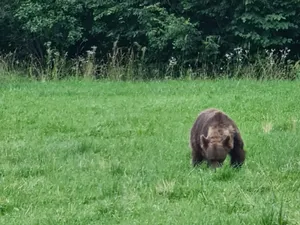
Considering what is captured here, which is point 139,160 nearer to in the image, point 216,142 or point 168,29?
point 216,142

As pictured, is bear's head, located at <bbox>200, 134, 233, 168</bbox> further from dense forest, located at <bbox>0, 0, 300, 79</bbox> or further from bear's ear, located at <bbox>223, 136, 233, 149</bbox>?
dense forest, located at <bbox>0, 0, 300, 79</bbox>

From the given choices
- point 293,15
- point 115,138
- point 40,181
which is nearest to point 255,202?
point 40,181

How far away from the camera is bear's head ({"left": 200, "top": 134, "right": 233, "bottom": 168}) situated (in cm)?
655

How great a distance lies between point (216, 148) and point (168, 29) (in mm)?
14030

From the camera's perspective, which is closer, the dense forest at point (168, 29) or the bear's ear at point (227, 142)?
the bear's ear at point (227, 142)

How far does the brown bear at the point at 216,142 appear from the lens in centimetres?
657

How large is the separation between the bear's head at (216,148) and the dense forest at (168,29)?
494 inches

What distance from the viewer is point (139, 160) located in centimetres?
724

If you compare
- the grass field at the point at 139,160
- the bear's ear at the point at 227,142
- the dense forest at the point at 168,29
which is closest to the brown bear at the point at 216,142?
the bear's ear at the point at 227,142

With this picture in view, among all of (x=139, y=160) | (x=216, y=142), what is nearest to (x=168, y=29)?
(x=139, y=160)

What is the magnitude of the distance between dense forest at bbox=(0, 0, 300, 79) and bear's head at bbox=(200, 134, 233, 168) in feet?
41.1

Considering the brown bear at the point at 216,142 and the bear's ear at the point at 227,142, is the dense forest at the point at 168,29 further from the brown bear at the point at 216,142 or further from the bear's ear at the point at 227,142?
the bear's ear at the point at 227,142

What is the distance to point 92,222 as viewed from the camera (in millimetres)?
4957

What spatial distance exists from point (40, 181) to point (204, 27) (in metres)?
17.0
